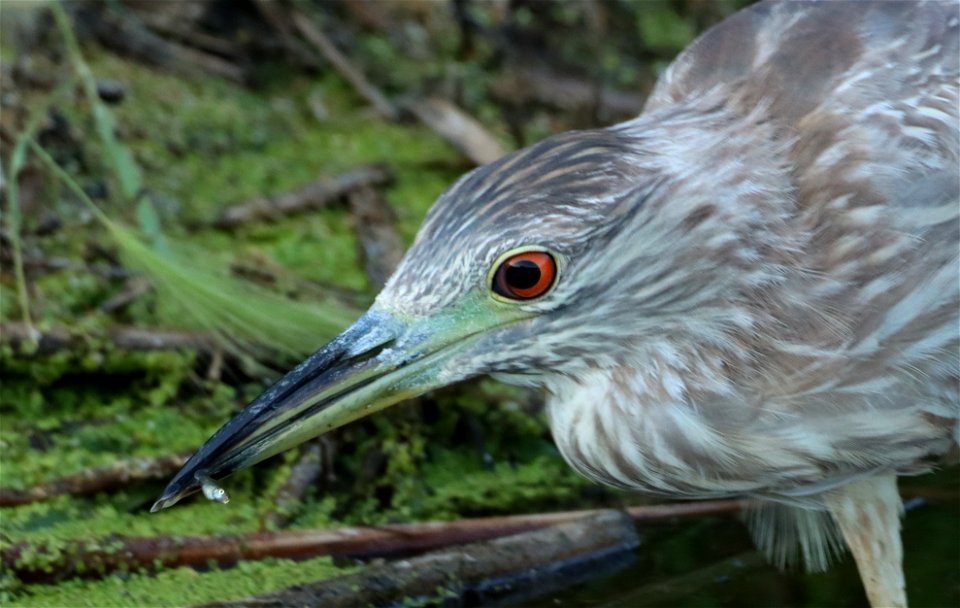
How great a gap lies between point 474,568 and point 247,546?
593 millimetres

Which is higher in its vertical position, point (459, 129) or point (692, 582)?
point (459, 129)

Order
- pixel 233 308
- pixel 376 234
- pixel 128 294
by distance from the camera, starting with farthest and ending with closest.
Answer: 1. pixel 376 234
2. pixel 128 294
3. pixel 233 308

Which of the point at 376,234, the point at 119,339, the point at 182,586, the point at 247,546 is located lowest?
the point at 182,586

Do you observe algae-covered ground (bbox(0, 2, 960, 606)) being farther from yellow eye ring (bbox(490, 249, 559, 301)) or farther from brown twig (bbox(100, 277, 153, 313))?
yellow eye ring (bbox(490, 249, 559, 301))

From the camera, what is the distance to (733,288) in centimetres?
293

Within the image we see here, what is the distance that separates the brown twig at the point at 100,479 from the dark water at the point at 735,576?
1.04 m

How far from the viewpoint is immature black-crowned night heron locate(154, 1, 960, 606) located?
2836 millimetres

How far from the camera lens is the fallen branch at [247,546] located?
347cm


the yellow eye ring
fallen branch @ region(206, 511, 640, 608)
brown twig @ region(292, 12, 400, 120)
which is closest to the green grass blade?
fallen branch @ region(206, 511, 640, 608)

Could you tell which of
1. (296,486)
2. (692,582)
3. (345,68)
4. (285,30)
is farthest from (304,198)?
(692,582)

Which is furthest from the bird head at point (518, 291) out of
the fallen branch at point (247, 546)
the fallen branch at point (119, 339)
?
the fallen branch at point (119, 339)

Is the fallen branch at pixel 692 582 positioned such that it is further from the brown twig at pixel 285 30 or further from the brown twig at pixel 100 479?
the brown twig at pixel 285 30

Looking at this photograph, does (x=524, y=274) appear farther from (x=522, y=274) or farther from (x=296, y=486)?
(x=296, y=486)

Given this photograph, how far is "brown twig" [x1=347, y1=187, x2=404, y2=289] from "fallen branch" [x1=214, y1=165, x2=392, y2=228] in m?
0.05
